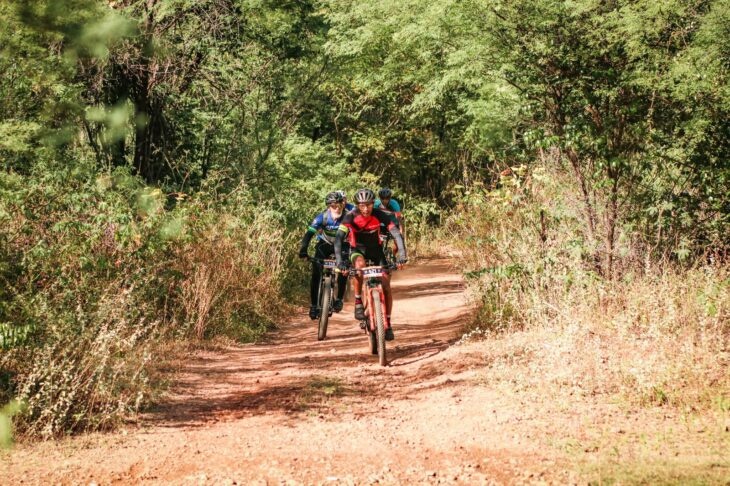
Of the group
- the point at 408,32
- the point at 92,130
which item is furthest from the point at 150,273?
the point at 408,32

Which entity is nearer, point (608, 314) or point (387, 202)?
point (608, 314)

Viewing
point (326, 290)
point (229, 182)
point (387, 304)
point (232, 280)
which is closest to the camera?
point (387, 304)

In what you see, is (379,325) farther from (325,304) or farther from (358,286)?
(325,304)

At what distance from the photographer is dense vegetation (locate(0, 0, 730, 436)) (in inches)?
276

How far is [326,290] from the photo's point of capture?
412 inches

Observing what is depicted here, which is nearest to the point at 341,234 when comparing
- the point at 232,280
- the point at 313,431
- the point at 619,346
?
the point at 232,280

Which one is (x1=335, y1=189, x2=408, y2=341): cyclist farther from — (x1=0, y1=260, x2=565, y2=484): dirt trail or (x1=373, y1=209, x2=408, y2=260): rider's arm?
(x1=0, y1=260, x2=565, y2=484): dirt trail

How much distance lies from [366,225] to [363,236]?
0.17 m

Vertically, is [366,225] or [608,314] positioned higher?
[366,225]

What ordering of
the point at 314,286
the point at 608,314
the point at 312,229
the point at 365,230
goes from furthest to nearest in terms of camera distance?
the point at 314,286
the point at 312,229
the point at 365,230
the point at 608,314

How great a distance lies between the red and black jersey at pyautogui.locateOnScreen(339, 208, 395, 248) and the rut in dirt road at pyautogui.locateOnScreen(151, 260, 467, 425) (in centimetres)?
145

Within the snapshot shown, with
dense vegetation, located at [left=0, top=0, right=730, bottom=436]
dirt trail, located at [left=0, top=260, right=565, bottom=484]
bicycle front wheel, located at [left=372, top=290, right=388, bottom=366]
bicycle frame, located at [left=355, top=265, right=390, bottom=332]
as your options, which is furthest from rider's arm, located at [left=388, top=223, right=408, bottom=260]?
dirt trail, located at [left=0, top=260, right=565, bottom=484]

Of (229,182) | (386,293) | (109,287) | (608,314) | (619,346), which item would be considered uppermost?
(229,182)

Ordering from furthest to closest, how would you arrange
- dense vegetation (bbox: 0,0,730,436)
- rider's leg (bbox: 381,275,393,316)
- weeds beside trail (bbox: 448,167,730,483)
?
1. rider's leg (bbox: 381,275,393,316)
2. dense vegetation (bbox: 0,0,730,436)
3. weeds beside trail (bbox: 448,167,730,483)
